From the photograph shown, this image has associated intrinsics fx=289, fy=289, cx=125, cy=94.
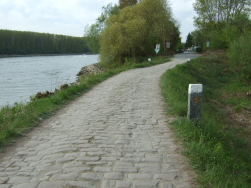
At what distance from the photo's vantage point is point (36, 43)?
104875mm

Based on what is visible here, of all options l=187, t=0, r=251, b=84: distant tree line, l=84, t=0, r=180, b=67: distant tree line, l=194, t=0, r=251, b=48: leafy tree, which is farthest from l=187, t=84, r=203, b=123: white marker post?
l=194, t=0, r=251, b=48: leafy tree

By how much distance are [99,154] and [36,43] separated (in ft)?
350

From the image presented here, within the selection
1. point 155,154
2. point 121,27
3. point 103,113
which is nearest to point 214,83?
point 121,27

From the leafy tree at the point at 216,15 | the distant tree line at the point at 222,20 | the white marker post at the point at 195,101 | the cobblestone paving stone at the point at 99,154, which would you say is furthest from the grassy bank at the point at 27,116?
the leafy tree at the point at 216,15

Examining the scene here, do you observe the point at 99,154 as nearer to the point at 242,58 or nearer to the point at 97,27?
the point at 242,58

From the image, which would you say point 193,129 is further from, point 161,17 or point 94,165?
point 161,17

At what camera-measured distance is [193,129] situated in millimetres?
5918

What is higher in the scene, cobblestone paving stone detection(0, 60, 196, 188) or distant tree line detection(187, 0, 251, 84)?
distant tree line detection(187, 0, 251, 84)

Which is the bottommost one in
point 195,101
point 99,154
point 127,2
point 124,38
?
point 99,154

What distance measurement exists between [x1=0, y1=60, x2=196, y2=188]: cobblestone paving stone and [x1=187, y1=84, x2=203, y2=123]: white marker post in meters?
0.65

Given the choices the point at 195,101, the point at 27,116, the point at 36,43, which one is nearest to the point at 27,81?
the point at 27,116

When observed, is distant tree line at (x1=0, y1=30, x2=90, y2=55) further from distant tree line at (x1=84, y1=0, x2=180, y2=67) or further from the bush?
the bush

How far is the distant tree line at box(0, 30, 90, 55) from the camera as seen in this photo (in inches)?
3649

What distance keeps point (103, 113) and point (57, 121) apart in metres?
1.33
